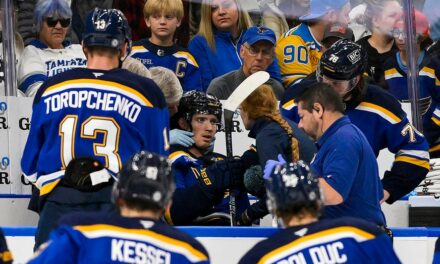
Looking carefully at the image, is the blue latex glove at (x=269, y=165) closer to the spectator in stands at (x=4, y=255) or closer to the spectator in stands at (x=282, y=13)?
the spectator in stands at (x=4, y=255)

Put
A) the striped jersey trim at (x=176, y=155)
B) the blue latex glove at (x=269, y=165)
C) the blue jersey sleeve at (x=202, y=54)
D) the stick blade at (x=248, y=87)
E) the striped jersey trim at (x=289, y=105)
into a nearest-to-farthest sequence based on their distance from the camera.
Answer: the blue latex glove at (x=269, y=165), the stick blade at (x=248, y=87), the striped jersey trim at (x=176, y=155), the striped jersey trim at (x=289, y=105), the blue jersey sleeve at (x=202, y=54)

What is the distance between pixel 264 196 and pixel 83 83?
1.18 m

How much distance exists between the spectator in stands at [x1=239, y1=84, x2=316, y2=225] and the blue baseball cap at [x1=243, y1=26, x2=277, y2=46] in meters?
1.23

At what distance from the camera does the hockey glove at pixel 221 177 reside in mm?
6566

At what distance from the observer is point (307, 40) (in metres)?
7.99

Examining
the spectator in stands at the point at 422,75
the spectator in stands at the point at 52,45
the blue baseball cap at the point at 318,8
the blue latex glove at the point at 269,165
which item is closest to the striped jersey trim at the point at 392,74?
the spectator in stands at the point at 422,75

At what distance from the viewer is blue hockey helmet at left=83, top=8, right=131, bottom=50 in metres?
5.84

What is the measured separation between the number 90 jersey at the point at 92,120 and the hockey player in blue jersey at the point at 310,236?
133cm

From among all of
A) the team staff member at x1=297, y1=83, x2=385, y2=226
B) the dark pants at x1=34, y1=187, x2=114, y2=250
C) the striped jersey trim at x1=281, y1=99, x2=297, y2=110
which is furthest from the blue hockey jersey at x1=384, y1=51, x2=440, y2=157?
the dark pants at x1=34, y1=187, x2=114, y2=250

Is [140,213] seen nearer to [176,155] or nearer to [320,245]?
[320,245]

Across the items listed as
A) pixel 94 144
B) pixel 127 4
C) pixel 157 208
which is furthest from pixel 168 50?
pixel 157 208

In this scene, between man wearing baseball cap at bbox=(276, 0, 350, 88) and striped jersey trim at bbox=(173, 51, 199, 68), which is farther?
man wearing baseball cap at bbox=(276, 0, 350, 88)

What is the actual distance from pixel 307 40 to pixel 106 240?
3.85 m

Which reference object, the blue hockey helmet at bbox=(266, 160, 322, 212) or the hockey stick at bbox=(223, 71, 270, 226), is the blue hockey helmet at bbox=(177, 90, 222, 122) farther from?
the blue hockey helmet at bbox=(266, 160, 322, 212)
